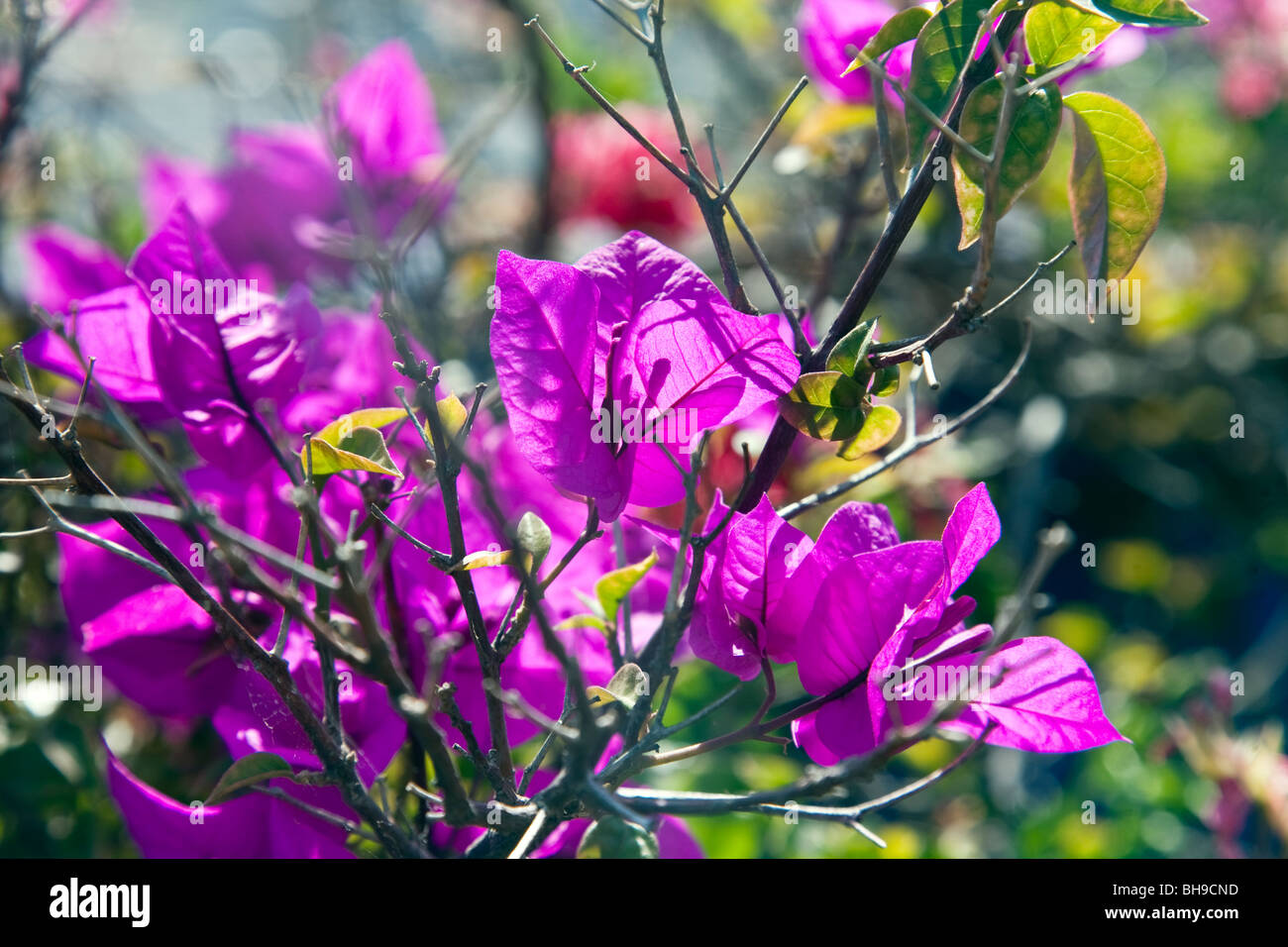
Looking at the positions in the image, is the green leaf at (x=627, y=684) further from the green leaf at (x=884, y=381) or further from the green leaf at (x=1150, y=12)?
the green leaf at (x=1150, y=12)

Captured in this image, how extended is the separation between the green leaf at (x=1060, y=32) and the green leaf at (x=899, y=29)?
36mm

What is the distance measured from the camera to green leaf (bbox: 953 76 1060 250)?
34 centimetres

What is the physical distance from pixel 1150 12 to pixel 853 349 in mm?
148

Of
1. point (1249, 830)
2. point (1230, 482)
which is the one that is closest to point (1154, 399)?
point (1230, 482)

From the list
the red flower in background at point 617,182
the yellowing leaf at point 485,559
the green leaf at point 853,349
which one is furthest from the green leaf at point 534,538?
the red flower in background at point 617,182

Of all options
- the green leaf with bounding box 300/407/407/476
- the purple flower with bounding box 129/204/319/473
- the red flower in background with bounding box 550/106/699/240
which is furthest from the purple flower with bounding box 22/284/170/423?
the red flower in background with bounding box 550/106/699/240

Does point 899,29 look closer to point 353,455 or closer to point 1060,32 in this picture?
point 1060,32

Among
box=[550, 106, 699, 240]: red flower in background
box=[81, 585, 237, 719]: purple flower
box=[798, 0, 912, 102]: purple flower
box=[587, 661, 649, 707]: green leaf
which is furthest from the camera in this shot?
box=[550, 106, 699, 240]: red flower in background

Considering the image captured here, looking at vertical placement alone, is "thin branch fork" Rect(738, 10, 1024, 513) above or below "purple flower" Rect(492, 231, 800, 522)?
above

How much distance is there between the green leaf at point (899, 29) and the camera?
353 mm

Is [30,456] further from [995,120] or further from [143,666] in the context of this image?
[995,120]
